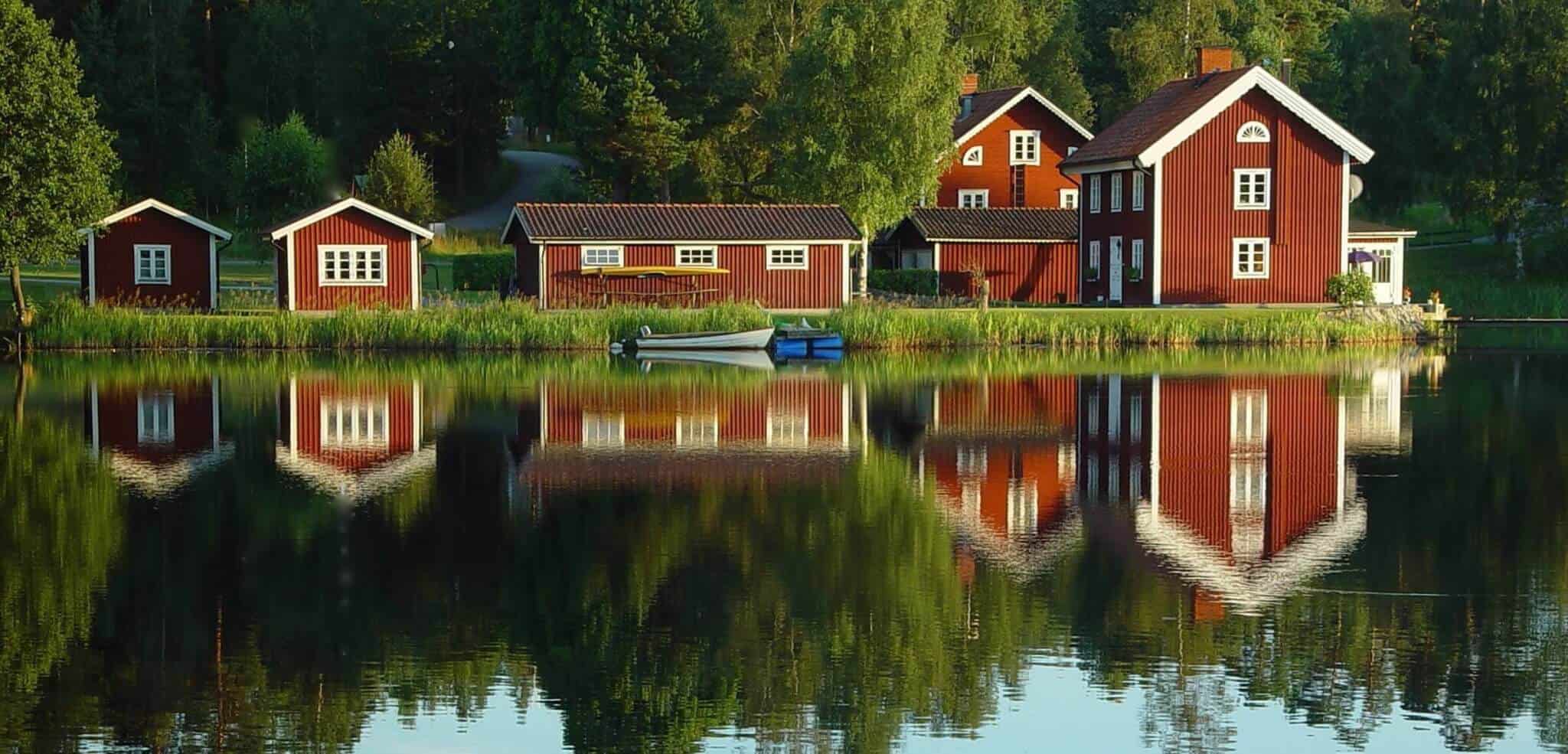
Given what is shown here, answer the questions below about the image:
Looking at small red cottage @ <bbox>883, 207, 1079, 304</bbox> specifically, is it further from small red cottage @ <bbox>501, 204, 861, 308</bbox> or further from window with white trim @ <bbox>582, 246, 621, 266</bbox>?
window with white trim @ <bbox>582, 246, 621, 266</bbox>

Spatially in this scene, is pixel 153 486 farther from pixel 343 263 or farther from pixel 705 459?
pixel 343 263

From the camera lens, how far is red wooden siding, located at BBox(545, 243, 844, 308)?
49531 millimetres

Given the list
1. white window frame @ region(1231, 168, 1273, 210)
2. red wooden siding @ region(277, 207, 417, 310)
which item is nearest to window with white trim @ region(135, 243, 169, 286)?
red wooden siding @ region(277, 207, 417, 310)

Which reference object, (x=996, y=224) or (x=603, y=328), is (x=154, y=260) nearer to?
(x=603, y=328)

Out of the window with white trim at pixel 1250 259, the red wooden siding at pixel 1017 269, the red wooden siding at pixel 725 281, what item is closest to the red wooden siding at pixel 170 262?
the red wooden siding at pixel 725 281

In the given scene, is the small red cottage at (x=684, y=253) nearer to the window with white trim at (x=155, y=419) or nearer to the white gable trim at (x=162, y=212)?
the white gable trim at (x=162, y=212)

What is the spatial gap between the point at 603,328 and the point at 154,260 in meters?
11.8

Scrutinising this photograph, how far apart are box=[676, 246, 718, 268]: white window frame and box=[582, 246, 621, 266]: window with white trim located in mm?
Answer: 1555

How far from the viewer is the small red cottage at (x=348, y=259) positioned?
47812 millimetres

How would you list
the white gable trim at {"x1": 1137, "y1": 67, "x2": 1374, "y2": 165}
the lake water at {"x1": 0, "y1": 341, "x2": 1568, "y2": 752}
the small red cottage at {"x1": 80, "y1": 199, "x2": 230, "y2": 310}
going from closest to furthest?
the lake water at {"x1": 0, "y1": 341, "x2": 1568, "y2": 752} < the small red cottage at {"x1": 80, "y1": 199, "x2": 230, "y2": 310} < the white gable trim at {"x1": 1137, "y1": 67, "x2": 1374, "y2": 165}

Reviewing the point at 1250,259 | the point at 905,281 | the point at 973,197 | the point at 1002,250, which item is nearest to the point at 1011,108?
the point at 973,197

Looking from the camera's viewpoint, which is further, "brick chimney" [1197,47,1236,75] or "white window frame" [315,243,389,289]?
"brick chimney" [1197,47,1236,75]

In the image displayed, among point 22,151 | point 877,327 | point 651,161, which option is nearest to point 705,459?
point 877,327

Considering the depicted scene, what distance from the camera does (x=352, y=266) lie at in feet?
159
